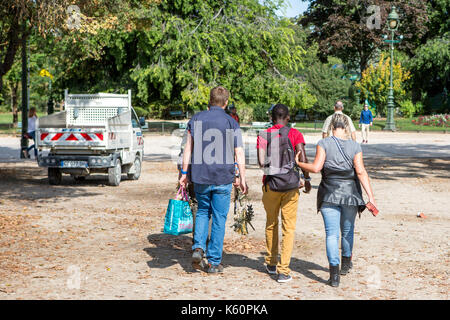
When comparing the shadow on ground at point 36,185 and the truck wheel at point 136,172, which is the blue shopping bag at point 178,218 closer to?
the shadow on ground at point 36,185

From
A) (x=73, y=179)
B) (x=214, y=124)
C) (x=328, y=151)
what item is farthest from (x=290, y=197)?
(x=73, y=179)

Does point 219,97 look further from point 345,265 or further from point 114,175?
point 114,175

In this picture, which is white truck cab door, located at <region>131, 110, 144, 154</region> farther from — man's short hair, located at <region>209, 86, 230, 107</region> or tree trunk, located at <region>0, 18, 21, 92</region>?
man's short hair, located at <region>209, 86, 230, 107</region>

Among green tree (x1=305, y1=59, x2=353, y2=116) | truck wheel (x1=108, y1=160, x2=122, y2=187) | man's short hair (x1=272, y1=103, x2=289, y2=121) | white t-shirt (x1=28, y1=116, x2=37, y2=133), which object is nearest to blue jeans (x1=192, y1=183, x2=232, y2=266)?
man's short hair (x1=272, y1=103, x2=289, y2=121)

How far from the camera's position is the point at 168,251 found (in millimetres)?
7559

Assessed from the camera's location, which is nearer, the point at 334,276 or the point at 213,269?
the point at 334,276

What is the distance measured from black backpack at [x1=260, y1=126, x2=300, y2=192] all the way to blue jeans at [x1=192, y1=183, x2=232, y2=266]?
47 centimetres

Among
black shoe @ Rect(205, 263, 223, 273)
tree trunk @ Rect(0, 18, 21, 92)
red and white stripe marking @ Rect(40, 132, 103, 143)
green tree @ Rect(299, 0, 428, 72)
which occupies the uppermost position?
green tree @ Rect(299, 0, 428, 72)

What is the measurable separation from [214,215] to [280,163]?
874 mm

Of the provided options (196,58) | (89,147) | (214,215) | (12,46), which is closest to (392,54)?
(196,58)

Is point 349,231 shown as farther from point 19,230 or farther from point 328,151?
point 19,230

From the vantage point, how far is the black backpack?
6.08 metres

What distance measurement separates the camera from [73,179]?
52.5 feet

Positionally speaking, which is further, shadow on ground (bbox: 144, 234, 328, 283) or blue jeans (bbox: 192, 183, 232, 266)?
shadow on ground (bbox: 144, 234, 328, 283)
